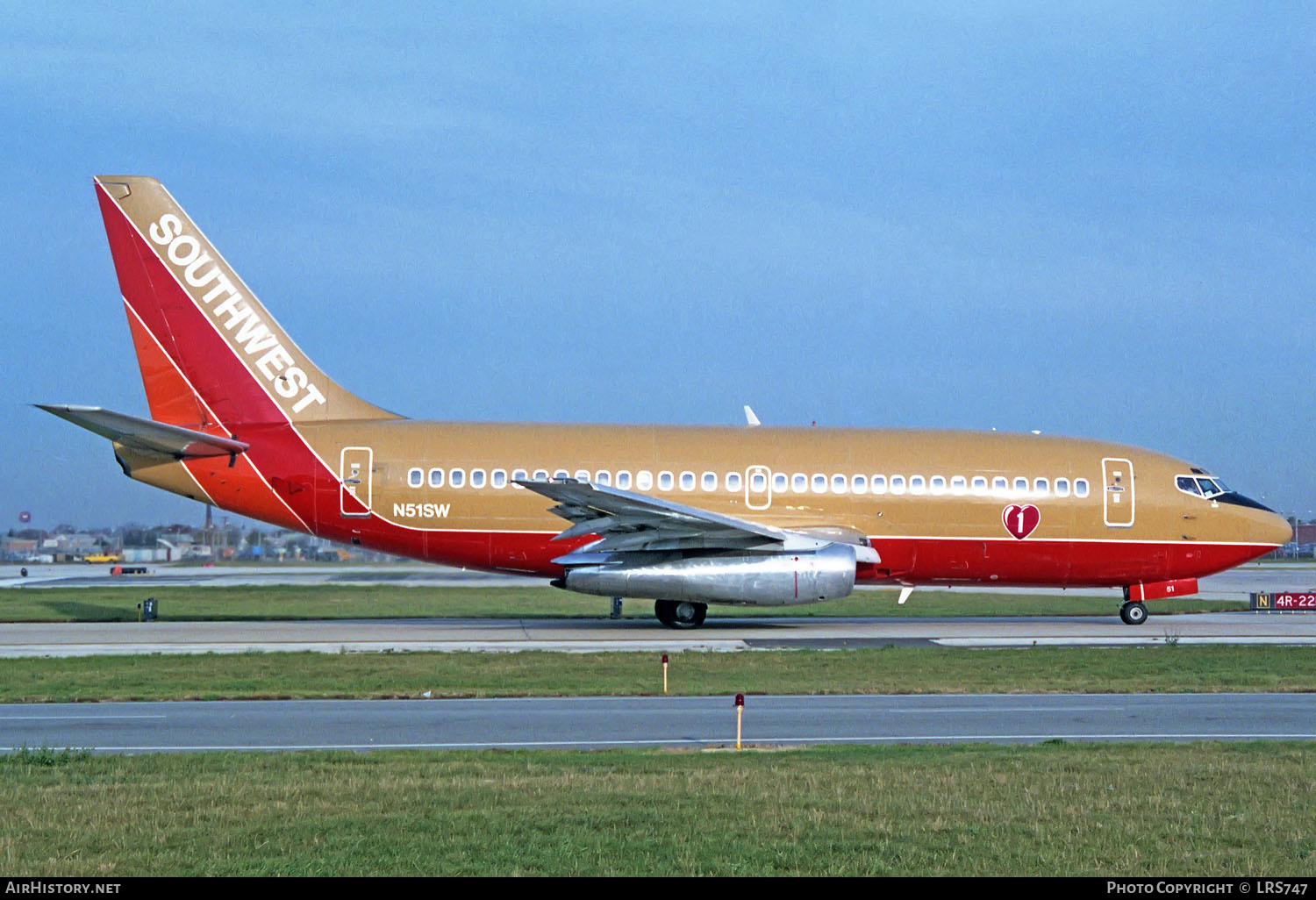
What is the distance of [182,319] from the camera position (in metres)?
27.6

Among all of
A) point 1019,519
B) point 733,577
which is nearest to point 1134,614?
point 1019,519

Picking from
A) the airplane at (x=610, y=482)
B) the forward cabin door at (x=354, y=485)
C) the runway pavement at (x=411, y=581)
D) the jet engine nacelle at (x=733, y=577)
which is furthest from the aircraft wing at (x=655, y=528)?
the runway pavement at (x=411, y=581)

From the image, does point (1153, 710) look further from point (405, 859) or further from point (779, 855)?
point (405, 859)

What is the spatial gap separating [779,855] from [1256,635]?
72.1 feet

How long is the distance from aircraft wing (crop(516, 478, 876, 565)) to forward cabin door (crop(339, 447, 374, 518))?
4005 mm

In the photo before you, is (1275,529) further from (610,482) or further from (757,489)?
(610,482)

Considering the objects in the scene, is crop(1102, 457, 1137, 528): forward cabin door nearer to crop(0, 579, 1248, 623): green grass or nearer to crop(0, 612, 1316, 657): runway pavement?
crop(0, 612, 1316, 657): runway pavement

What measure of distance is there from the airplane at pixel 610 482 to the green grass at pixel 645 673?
5.14 meters

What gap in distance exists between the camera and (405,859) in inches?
294

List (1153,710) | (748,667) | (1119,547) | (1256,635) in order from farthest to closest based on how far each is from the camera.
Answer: (1119,547), (1256,635), (748,667), (1153,710)

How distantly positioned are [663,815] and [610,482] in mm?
18722

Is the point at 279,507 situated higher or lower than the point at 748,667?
higher

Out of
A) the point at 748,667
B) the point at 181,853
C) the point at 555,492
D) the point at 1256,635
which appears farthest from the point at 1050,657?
the point at 181,853

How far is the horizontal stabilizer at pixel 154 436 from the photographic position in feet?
80.7
